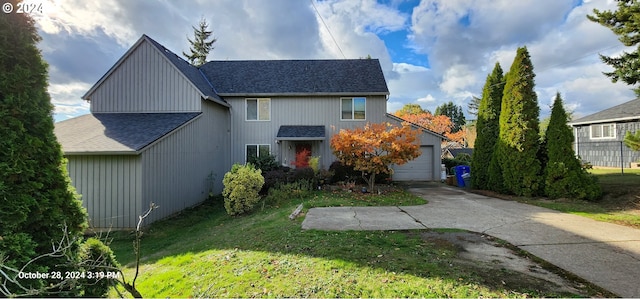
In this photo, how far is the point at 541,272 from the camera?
348 cm

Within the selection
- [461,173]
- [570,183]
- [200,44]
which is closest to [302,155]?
[461,173]

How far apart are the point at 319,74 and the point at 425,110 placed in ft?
92.9

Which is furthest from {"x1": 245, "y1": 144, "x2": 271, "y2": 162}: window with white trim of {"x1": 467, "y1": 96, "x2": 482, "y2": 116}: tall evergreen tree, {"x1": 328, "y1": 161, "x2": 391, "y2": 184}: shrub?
{"x1": 467, "y1": 96, "x2": 482, "y2": 116}: tall evergreen tree

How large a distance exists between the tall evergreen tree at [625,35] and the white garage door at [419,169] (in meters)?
7.69

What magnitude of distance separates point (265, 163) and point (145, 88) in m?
6.26

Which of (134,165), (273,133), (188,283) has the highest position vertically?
(273,133)

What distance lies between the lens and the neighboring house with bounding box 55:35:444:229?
7.90 m

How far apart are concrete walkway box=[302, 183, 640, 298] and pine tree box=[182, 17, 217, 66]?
103ft

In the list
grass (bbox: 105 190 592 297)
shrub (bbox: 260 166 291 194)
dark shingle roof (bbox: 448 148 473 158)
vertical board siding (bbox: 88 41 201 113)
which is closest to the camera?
grass (bbox: 105 190 592 297)

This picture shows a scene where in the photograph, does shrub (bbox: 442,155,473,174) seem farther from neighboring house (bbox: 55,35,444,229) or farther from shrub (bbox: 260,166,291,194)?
shrub (bbox: 260,166,291,194)

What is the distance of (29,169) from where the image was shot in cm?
281

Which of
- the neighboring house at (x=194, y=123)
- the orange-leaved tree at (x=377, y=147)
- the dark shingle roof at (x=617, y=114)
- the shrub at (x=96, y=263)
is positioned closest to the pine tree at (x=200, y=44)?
the neighboring house at (x=194, y=123)

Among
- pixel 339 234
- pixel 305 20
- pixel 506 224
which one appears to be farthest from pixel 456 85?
pixel 339 234

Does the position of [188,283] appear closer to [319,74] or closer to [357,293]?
[357,293]
